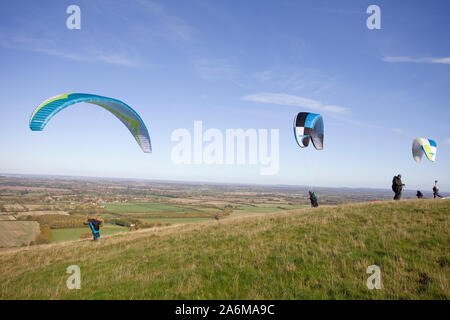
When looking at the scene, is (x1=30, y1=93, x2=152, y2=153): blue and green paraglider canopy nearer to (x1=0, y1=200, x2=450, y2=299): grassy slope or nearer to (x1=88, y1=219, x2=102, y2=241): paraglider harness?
(x1=88, y1=219, x2=102, y2=241): paraglider harness

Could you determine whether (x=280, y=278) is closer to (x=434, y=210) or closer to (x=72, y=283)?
(x=72, y=283)

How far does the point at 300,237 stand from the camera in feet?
33.4

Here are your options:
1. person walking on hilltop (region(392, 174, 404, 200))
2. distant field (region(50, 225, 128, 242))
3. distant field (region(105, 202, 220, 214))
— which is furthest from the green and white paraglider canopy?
Answer: distant field (region(105, 202, 220, 214))

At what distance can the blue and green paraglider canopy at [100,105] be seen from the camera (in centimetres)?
1014

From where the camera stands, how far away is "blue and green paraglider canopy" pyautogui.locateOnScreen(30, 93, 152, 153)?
10141 millimetres

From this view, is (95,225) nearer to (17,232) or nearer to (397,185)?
(17,232)

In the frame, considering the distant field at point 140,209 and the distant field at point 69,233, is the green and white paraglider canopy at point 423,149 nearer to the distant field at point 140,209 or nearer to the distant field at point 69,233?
the distant field at point 69,233

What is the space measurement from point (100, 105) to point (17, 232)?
24.3 meters

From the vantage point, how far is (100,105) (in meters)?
13.5

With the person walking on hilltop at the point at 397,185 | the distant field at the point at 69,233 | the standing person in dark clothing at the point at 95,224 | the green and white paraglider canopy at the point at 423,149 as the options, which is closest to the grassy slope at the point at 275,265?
the standing person in dark clothing at the point at 95,224

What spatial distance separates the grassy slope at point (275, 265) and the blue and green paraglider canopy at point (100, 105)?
239 inches

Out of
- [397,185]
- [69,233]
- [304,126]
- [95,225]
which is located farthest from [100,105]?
[69,233]
